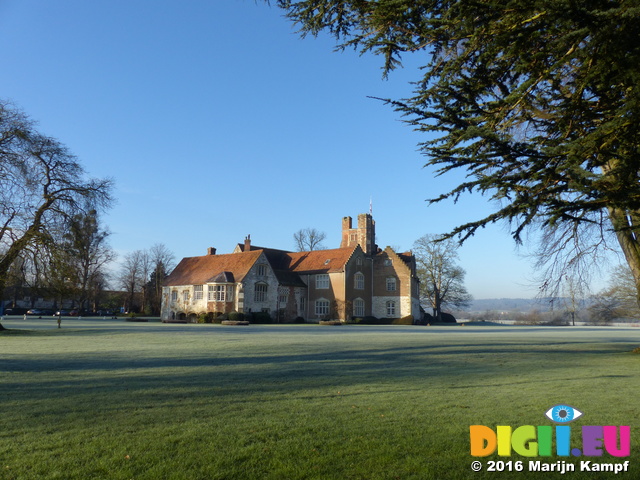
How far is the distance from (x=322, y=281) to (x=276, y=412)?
4781cm

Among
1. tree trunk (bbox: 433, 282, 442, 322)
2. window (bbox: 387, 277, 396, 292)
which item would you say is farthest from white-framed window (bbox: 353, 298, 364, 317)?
tree trunk (bbox: 433, 282, 442, 322)

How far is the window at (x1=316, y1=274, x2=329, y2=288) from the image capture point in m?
54.0

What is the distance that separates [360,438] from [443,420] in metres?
1.49

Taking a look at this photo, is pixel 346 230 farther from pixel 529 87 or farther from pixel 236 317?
pixel 529 87

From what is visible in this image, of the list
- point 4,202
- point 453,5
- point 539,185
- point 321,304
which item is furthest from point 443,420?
point 321,304

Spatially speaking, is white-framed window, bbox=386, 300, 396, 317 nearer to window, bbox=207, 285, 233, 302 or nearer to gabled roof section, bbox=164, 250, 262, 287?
gabled roof section, bbox=164, 250, 262, 287

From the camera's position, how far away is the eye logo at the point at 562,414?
21.3 feet

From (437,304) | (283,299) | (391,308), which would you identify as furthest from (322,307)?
(437,304)

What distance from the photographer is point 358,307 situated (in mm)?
54688

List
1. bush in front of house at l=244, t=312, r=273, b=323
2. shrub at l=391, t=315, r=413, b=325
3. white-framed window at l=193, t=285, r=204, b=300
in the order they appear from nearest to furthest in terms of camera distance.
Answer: bush in front of house at l=244, t=312, r=273, b=323 < white-framed window at l=193, t=285, r=204, b=300 < shrub at l=391, t=315, r=413, b=325

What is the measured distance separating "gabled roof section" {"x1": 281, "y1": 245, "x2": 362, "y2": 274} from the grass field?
40.9 m

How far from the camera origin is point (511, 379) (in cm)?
1018

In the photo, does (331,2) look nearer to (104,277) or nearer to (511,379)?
(511,379)

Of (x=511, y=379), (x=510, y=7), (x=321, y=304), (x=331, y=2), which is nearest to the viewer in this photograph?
(x=510, y=7)
